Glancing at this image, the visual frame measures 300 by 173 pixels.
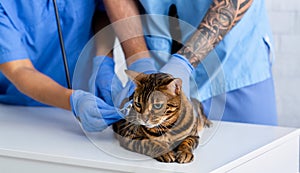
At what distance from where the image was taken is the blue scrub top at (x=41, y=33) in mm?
1233

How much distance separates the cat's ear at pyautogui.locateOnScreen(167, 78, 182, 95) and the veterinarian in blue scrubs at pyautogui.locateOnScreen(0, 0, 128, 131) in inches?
10.5

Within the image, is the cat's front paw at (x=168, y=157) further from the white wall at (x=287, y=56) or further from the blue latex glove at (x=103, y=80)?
the white wall at (x=287, y=56)

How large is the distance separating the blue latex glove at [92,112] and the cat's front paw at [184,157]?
122 mm

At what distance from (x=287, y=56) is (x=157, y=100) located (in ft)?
4.30

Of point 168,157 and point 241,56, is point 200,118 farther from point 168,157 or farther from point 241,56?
point 241,56

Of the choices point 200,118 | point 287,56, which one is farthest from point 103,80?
point 287,56

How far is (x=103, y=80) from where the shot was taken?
107 cm

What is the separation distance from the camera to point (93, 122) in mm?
1009

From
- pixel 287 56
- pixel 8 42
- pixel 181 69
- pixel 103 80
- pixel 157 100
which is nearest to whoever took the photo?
pixel 157 100

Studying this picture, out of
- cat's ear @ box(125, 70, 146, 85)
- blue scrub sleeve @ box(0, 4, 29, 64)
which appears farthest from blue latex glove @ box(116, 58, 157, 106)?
blue scrub sleeve @ box(0, 4, 29, 64)

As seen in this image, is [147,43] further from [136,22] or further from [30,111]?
[30,111]

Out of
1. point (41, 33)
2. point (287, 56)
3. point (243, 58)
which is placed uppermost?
point (41, 33)

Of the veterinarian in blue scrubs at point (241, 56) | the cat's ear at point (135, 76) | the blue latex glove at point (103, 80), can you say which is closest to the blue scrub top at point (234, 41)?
the veterinarian in blue scrubs at point (241, 56)

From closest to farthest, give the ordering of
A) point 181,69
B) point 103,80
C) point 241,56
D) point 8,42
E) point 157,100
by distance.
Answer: point 157,100 → point 181,69 → point 103,80 → point 8,42 → point 241,56
